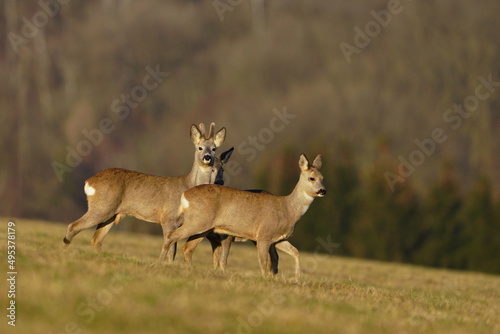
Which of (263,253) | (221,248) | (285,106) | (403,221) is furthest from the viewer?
(285,106)

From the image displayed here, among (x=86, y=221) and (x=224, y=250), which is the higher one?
(x=86, y=221)

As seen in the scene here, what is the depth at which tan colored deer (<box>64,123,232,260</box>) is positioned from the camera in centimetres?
1596

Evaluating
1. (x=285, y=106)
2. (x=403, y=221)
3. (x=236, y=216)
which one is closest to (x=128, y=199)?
(x=236, y=216)

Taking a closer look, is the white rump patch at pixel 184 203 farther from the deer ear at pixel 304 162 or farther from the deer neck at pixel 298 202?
the deer ear at pixel 304 162

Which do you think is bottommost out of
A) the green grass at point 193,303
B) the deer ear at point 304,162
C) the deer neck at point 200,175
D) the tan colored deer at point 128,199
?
the green grass at point 193,303

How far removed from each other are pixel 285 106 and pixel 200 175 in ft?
181

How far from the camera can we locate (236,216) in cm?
1518

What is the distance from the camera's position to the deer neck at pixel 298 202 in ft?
51.6

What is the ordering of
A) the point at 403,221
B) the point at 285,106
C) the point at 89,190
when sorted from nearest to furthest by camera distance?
the point at 89,190 → the point at 403,221 → the point at 285,106

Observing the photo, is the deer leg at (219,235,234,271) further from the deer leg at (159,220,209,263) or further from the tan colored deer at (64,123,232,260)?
the tan colored deer at (64,123,232,260)

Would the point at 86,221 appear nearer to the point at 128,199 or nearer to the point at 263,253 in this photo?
the point at 128,199

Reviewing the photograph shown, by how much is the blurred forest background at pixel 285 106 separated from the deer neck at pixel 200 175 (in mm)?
33053

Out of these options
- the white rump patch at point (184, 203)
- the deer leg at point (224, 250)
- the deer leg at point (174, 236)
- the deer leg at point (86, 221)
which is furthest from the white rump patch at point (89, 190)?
the deer leg at point (224, 250)

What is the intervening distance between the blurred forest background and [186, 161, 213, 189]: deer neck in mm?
33053
